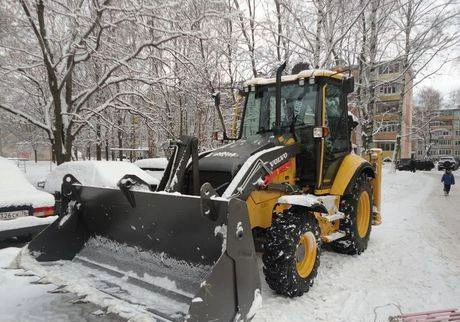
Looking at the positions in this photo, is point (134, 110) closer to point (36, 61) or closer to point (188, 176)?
point (36, 61)

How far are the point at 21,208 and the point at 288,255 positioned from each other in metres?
3.78

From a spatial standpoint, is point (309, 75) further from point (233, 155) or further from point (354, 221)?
point (354, 221)

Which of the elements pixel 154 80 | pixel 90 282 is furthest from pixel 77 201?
pixel 154 80

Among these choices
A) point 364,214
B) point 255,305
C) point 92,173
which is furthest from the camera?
A: point 92,173

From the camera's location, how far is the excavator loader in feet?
11.5

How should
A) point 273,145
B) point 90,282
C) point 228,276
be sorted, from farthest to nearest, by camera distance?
point 273,145
point 90,282
point 228,276

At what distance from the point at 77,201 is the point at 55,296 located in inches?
44.1

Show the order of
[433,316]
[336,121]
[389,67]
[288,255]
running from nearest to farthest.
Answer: [433,316] → [288,255] → [336,121] → [389,67]

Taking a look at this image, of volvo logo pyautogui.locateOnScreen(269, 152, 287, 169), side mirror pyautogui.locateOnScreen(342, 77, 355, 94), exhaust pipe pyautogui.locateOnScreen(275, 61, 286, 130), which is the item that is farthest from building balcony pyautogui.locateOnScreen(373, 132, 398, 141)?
volvo logo pyautogui.locateOnScreen(269, 152, 287, 169)

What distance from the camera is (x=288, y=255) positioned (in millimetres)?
4387

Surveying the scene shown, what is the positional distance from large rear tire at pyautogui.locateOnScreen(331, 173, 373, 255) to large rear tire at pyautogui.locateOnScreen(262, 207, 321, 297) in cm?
148

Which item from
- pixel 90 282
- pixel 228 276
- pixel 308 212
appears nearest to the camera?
pixel 228 276

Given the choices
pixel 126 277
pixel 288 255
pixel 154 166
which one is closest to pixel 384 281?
pixel 288 255

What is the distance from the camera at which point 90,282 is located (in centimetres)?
397
